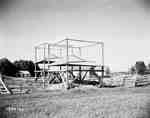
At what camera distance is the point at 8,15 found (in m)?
1.81

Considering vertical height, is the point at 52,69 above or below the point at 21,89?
above

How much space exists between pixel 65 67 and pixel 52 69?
1277 mm

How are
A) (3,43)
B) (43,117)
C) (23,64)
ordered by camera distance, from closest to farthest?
(3,43)
(43,117)
(23,64)

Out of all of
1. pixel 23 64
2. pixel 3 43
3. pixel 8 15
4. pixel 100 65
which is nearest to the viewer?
pixel 8 15

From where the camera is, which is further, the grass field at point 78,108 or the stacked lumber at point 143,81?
the stacked lumber at point 143,81

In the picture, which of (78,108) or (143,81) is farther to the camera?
(143,81)

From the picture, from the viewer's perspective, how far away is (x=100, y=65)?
367 inches

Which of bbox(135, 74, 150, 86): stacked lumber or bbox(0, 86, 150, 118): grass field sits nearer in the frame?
bbox(0, 86, 150, 118): grass field

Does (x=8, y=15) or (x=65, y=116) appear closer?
(x=8, y=15)

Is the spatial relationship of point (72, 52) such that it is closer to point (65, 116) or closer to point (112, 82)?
point (112, 82)

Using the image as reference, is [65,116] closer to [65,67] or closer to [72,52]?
[65,67]

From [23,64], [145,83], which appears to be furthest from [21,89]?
[23,64]

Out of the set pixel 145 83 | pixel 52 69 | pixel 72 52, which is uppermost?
pixel 72 52

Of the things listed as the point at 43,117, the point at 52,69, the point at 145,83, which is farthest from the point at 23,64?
the point at 43,117
